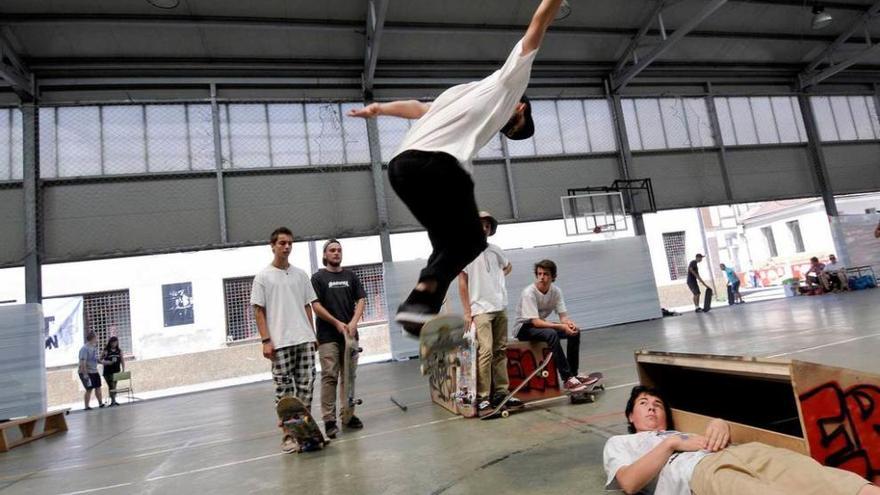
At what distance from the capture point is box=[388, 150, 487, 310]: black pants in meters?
1.88

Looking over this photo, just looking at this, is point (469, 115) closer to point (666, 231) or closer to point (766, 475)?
point (766, 475)

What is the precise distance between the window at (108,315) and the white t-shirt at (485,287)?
14.7 m

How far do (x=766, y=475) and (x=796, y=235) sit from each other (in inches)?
1114

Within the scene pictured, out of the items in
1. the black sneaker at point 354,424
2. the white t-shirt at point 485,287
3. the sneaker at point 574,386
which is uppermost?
the white t-shirt at point 485,287

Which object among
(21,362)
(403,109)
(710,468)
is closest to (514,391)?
(710,468)

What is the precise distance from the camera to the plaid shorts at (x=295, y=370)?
3.63 meters

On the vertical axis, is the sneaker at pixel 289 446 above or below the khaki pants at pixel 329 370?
below

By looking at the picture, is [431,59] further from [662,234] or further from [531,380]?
[662,234]

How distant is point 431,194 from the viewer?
1904mm

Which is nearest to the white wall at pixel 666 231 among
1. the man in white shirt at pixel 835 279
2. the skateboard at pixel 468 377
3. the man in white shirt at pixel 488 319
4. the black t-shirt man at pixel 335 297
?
→ the man in white shirt at pixel 835 279

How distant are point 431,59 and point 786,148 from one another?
11037 mm

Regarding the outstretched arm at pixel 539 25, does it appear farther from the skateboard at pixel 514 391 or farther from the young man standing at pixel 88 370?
the young man standing at pixel 88 370

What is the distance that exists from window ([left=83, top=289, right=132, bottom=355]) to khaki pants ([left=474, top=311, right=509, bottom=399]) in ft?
48.3

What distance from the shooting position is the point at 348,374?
4.02 m
